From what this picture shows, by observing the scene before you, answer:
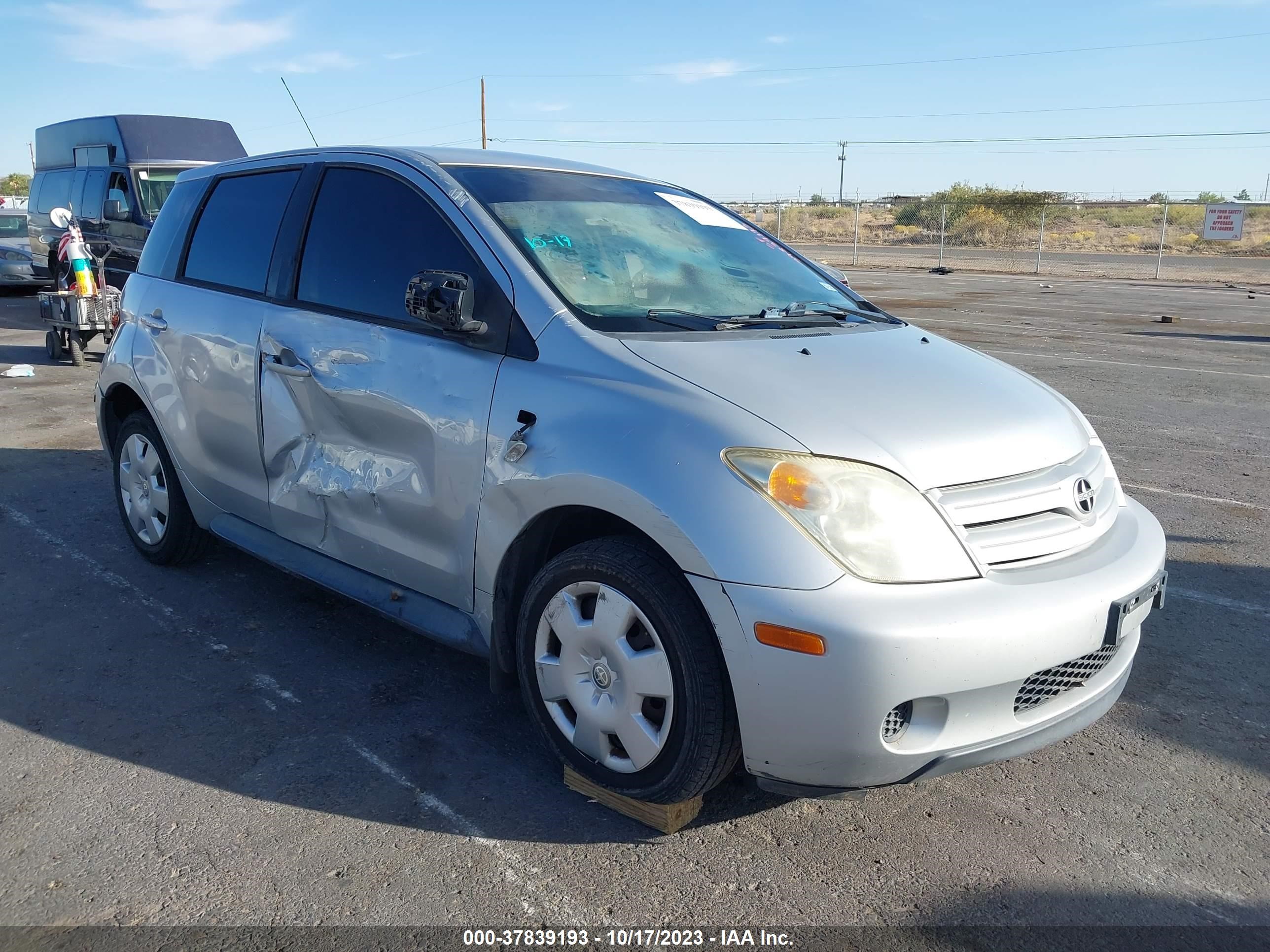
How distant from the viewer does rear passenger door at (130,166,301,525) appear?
411cm

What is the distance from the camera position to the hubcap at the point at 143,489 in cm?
480

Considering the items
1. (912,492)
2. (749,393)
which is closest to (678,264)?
(749,393)

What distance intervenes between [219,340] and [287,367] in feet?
1.93

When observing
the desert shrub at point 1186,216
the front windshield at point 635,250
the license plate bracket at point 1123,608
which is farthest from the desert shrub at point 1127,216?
the license plate bracket at point 1123,608

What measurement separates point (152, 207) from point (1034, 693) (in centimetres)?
1495

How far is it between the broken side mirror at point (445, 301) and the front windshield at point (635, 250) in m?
0.26

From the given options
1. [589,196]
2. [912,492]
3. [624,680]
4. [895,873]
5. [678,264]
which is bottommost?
[895,873]

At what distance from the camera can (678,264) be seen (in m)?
3.71

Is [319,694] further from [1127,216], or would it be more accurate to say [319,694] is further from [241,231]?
[1127,216]

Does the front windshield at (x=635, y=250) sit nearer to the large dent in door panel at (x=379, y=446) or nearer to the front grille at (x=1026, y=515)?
the large dent in door panel at (x=379, y=446)

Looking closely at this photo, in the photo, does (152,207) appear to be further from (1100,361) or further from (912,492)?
(912,492)

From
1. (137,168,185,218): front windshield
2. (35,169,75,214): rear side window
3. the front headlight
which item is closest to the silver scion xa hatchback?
the front headlight

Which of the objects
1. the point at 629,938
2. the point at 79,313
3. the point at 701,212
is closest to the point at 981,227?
the point at 79,313

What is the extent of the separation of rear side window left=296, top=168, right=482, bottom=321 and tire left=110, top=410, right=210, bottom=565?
1363mm
